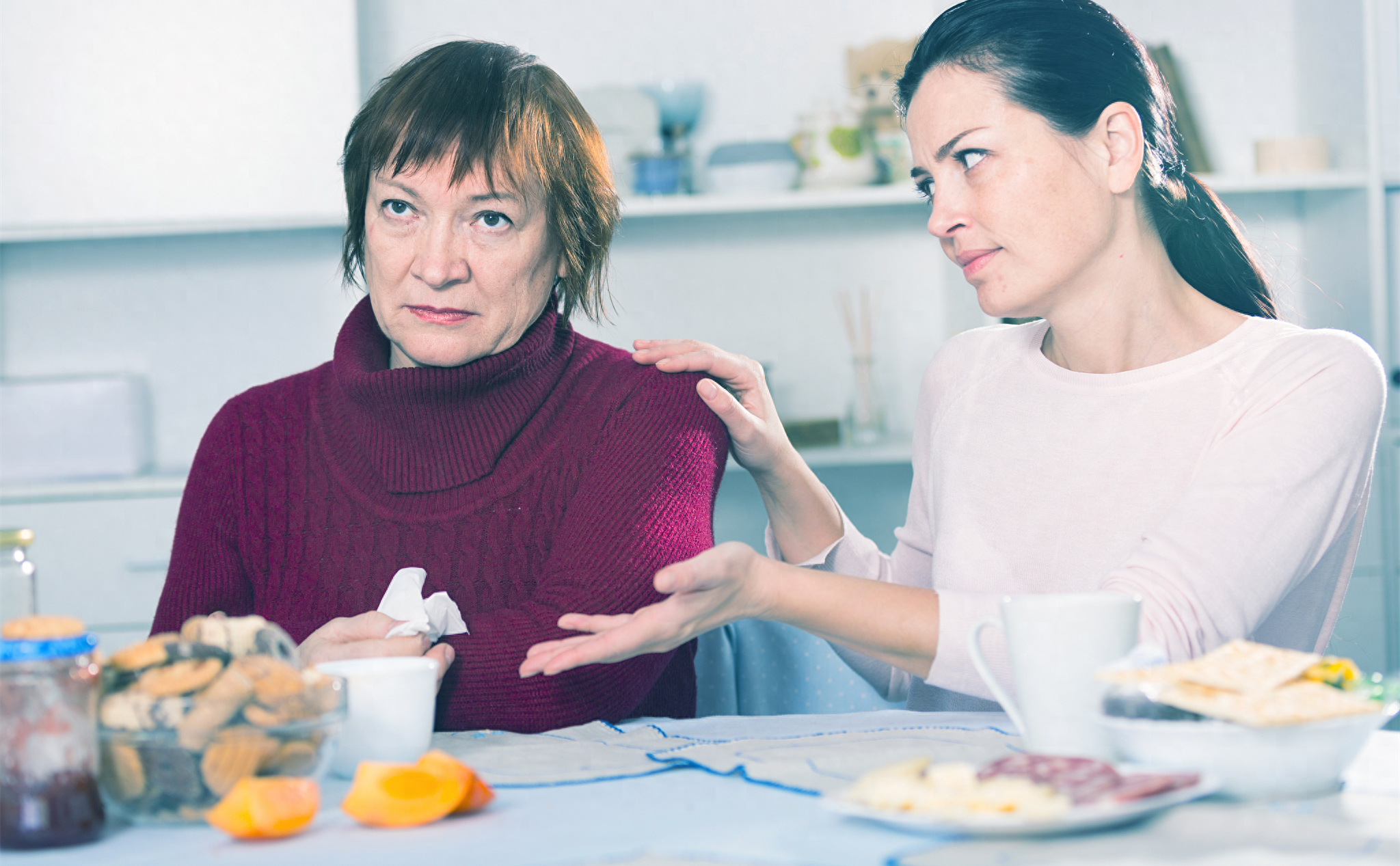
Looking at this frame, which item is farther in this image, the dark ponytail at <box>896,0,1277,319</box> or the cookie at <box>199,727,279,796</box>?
the dark ponytail at <box>896,0,1277,319</box>

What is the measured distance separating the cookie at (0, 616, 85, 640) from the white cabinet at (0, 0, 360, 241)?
193cm

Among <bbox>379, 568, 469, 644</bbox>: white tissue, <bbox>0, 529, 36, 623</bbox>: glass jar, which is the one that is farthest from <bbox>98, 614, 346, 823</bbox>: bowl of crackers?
<bbox>0, 529, 36, 623</bbox>: glass jar

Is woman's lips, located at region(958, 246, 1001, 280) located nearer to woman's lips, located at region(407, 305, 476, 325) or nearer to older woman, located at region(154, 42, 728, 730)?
older woman, located at region(154, 42, 728, 730)

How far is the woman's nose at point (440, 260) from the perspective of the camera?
4.08ft

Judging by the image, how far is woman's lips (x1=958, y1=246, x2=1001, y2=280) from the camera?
1.26 meters

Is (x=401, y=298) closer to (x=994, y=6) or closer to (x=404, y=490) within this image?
(x=404, y=490)

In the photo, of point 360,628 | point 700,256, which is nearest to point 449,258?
point 360,628

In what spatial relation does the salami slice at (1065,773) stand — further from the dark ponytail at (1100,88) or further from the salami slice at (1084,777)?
the dark ponytail at (1100,88)

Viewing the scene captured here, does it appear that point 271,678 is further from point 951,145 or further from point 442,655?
point 951,145

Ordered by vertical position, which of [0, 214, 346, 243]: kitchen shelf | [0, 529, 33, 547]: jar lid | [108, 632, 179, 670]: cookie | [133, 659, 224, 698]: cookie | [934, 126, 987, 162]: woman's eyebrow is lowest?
[133, 659, 224, 698]: cookie

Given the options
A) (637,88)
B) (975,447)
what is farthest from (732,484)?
(975,447)

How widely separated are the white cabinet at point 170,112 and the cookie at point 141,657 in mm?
1922

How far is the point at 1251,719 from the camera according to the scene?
2.10 ft

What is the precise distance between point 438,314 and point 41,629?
0.67 meters
